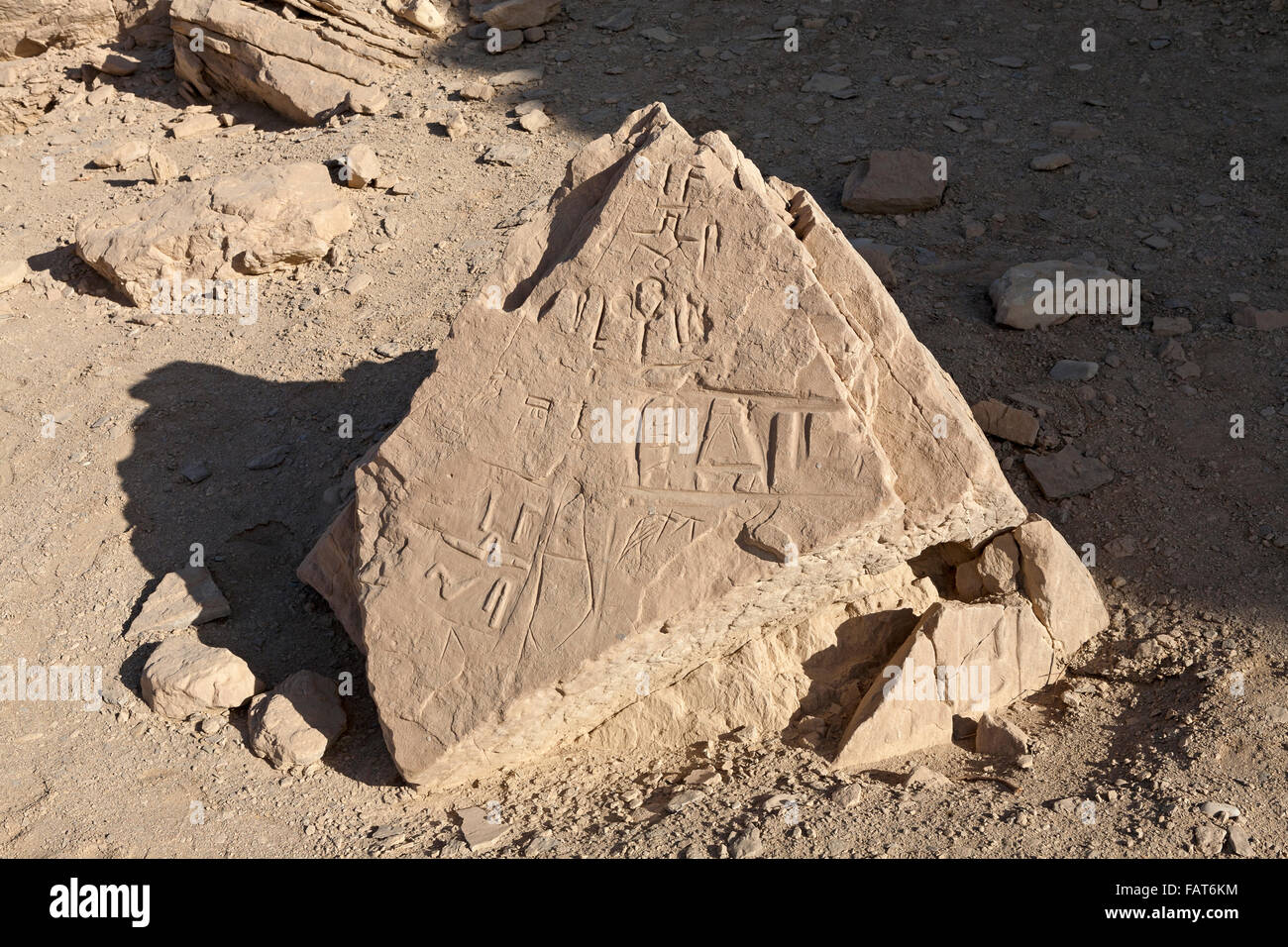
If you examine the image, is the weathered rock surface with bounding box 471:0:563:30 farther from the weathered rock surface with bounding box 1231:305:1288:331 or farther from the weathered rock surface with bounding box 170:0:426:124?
the weathered rock surface with bounding box 1231:305:1288:331

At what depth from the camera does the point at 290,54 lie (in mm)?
7703

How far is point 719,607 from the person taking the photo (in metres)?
3.67

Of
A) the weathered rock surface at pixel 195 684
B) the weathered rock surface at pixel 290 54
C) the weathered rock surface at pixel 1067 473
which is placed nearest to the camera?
the weathered rock surface at pixel 195 684

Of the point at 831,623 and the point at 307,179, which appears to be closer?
the point at 831,623

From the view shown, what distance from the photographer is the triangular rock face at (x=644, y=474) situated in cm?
367

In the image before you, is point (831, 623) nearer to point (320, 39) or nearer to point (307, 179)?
point (307, 179)

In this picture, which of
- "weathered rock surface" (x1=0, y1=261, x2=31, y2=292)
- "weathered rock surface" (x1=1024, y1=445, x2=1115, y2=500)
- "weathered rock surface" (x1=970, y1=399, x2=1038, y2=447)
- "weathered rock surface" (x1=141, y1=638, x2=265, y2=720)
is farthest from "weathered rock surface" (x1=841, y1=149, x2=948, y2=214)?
"weathered rock surface" (x1=0, y1=261, x2=31, y2=292)

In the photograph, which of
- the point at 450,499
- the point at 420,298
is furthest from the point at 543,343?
the point at 420,298

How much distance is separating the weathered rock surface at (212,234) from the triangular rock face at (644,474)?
274 cm

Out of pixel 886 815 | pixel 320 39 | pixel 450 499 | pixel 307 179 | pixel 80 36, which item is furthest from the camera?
pixel 80 36

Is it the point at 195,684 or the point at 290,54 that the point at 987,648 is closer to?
the point at 195,684

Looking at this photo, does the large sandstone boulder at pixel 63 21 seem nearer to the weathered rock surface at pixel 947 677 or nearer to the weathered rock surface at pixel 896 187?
the weathered rock surface at pixel 896 187

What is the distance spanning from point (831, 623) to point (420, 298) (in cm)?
320

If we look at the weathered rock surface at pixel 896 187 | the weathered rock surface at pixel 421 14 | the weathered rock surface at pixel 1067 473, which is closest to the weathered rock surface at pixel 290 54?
the weathered rock surface at pixel 421 14
